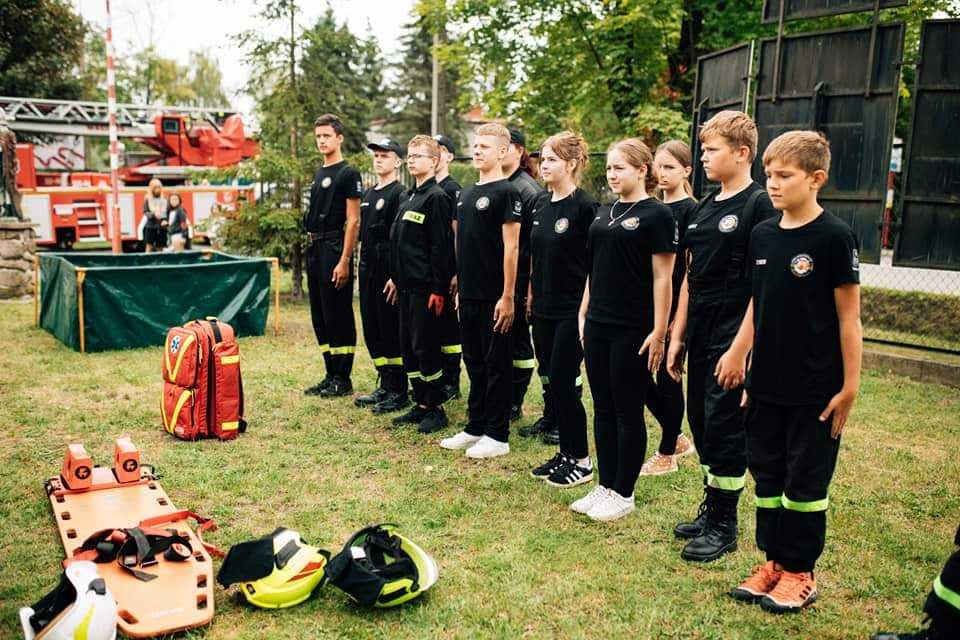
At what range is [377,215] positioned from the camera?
6.80 metres

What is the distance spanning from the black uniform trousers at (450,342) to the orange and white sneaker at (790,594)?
3.35 m

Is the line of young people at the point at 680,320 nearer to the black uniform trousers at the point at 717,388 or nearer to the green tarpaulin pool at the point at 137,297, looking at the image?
the black uniform trousers at the point at 717,388

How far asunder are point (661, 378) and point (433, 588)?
7.55 feet

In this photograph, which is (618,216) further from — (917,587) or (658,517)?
(917,587)

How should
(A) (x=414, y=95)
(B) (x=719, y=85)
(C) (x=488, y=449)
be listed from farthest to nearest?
(A) (x=414, y=95) → (B) (x=719, y=85) → (C) (x=488, y=449)

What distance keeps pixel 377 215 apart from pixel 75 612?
4363 millimetres

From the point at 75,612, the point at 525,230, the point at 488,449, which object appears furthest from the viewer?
the point at 525,230

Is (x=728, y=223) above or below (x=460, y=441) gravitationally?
above

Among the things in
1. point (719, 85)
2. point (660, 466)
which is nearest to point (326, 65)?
point (719, 85)

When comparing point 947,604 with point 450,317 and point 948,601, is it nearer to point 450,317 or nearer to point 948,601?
point 948,601

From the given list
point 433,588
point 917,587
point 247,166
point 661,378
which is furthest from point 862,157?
point 247,166

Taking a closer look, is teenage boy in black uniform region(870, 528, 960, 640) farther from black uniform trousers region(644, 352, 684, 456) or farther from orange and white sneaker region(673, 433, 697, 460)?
orange and white sneaker region(673, 433, 697, 460)

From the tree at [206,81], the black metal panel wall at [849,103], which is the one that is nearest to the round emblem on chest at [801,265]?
the black metal panel wall at [849,103]

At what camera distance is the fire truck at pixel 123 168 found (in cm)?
1956
